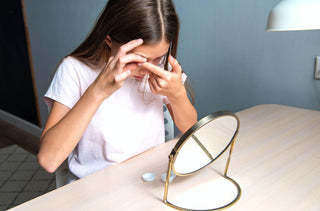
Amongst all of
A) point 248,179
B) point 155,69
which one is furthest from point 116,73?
point 248,179

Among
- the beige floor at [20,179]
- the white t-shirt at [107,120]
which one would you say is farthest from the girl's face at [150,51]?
the beige floor at [20,179]

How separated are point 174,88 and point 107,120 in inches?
10.6

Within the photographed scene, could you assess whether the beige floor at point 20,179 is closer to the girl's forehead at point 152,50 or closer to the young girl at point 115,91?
the young girl at point 115,91

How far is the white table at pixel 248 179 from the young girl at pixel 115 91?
0.16m

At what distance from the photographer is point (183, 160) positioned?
54 centimetres

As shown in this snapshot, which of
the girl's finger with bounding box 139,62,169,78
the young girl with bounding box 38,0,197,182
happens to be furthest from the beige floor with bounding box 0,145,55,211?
the girl's finger with bounding box 139,62,169,78

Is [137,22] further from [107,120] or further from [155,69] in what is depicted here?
[107,120]

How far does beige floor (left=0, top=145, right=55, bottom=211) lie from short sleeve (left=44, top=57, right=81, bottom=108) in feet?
3.63

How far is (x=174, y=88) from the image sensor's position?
2.52ft

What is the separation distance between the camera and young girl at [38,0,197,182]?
0.70 m

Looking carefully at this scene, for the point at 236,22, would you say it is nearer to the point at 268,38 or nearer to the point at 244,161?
the point at 268,38

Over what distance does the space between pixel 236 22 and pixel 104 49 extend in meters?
0.71

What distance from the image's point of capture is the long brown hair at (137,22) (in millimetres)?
753

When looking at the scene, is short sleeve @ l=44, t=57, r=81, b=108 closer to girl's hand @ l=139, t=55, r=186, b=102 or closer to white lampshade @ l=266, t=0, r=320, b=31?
girl's hand @ l=139, t=55, r=186, b=102
